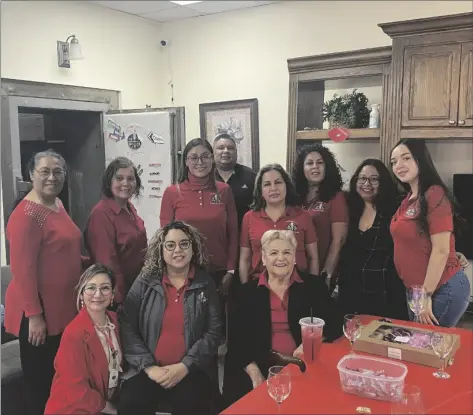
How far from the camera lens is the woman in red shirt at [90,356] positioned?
1.90 m

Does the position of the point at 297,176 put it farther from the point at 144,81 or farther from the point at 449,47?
the point at 144,81

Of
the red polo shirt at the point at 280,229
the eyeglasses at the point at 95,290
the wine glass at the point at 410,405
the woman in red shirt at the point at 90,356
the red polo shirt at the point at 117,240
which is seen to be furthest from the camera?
the red polo shirt at the point at 280,229

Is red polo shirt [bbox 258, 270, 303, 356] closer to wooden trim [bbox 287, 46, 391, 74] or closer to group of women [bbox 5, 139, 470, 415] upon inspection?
group of women [bbox 5, 139, 470, 415]

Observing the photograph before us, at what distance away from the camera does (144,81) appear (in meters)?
4.77

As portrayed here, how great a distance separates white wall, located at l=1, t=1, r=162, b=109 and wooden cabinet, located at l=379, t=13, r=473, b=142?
2.36 metres

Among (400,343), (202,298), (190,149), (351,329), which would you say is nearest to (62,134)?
(190,149)

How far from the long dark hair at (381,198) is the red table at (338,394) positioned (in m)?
1.01

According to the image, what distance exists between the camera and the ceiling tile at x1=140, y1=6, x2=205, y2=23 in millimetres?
4473

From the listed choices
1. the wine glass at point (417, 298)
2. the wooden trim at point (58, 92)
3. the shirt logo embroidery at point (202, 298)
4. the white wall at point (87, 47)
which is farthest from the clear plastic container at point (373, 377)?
the wooden trim at point (58, 92)

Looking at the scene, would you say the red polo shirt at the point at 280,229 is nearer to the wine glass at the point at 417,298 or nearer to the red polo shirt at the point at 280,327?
the red polo shirt at the point at 280,327

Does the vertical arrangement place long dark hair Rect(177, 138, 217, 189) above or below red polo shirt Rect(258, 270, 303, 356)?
above

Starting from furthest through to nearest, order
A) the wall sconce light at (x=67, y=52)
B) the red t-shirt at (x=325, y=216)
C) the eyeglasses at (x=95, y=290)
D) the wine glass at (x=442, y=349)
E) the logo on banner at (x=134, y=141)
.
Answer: the logo on banner at (x=134, y=141) → the wall sconce light at (x=67, y=52) → the red t-shirt at (x=325, y=216) → the eyeglasses at (x=95, y=290) → the wine glass at (x=442, y=349)

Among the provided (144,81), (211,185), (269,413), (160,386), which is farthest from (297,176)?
(144,81)

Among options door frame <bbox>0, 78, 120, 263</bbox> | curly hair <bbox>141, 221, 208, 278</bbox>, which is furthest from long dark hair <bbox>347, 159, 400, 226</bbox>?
door frame <bbox>0, 78, 120, 263</bbox>
